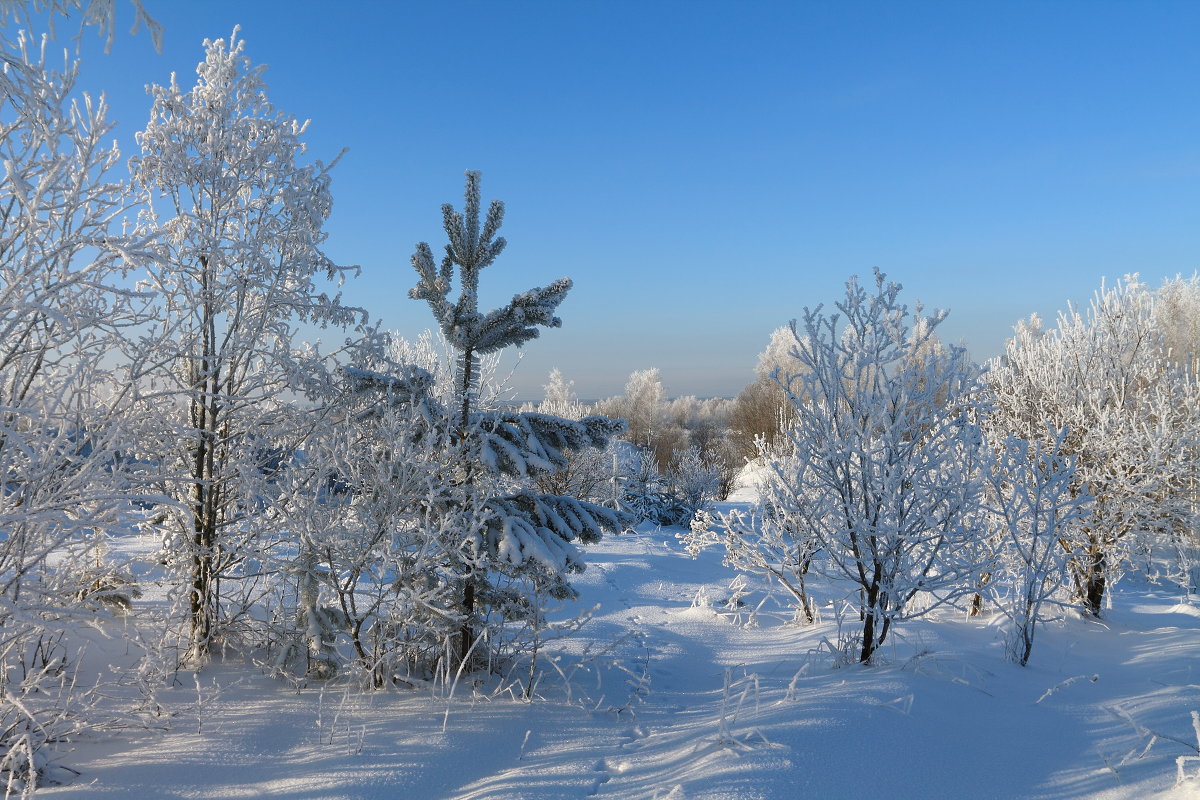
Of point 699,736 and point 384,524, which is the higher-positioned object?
point 384,524

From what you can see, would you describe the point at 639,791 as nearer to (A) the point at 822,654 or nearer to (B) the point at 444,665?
(B) the point at 444,665

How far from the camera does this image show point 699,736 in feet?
11.7

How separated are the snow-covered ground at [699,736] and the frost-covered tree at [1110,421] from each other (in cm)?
216

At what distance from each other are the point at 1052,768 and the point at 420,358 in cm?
1057

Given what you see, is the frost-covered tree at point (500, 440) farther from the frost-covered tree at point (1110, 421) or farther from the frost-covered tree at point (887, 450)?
the frost-covered tree at point (1110, 421)

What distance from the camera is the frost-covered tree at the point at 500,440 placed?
4.38 metres

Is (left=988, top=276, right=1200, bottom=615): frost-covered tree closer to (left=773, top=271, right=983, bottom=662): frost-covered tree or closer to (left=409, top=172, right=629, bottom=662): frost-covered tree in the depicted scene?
(left=773, top=271, right=983, bottom=662): frost-covered tree

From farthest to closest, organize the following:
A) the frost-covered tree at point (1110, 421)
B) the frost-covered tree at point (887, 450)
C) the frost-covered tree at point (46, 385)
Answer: the frost-covered tree at point (1110, 421)
the frost-covered tree at point (887, 450)
the frost-covered tree at point (46, 385)

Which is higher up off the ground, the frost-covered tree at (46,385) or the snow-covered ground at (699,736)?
the frost-covered tree at (46,385)

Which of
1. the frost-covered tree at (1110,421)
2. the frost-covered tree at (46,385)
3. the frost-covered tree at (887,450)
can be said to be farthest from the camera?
the frost-covered tree at (1110,421)

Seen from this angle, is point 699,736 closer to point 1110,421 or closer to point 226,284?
point 226,284

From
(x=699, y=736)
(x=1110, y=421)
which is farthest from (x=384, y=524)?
(x=1110, y=421)

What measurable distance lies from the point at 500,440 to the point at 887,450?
109 inches

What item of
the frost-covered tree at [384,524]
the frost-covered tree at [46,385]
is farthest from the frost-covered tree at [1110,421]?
the frost-covered tree at [46,385]
